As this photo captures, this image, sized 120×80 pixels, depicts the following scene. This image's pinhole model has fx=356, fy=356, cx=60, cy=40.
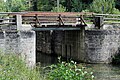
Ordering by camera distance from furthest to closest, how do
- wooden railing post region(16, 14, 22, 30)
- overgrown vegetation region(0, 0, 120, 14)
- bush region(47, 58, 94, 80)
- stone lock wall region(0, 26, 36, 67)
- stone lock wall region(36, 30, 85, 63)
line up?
overgrown vegetation region(0, 0, 120, 14)
stone lock wall region(36, 30, 85, 63)
wooden railing post region(16, 14, 22, 30)
stone lock wall region(0, 26, 36, 67)
bush region(47, 58, 94, 80)

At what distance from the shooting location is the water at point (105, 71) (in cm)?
1859

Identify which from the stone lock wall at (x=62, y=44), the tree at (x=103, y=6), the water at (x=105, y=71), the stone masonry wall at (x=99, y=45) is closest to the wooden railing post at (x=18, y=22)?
the water at (x=105, y=71)

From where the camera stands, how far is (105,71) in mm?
20734

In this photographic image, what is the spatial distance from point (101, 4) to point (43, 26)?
1748cm

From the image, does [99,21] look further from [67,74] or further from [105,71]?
[67,74]

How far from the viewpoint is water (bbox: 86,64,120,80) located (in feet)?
61.0

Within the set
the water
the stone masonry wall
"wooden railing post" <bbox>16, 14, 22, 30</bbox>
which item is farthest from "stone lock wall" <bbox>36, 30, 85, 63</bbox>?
"wooden railing post" <bbox>16, 14, 22, 30</bbox>

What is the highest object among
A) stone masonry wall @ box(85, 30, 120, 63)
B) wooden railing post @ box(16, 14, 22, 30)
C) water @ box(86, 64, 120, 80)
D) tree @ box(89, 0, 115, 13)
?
wooden railing post @ box(16, 14, 22, 30)

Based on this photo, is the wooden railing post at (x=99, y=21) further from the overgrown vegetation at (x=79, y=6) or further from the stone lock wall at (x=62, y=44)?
the overgrown vegetation at (x=79, y=6)

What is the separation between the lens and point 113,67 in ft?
73.2

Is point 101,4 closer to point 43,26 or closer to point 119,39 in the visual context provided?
point 119,39

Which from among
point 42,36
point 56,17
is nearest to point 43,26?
point 56,17

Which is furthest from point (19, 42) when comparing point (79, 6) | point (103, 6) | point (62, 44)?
point (79, 6)

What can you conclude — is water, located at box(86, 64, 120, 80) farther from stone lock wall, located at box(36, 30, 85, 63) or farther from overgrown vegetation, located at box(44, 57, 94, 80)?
overgrown vegetation, located at box(44, 57, 94, 80)
